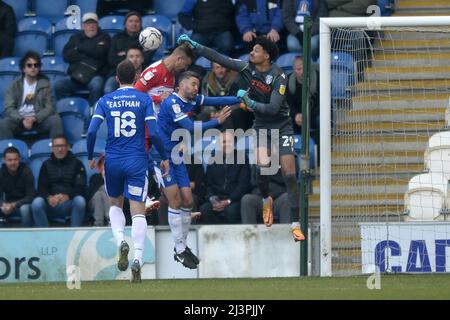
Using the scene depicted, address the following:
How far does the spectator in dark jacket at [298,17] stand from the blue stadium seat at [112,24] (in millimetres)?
2597

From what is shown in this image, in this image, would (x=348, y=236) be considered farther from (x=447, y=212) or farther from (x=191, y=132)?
(x=191, y=132)

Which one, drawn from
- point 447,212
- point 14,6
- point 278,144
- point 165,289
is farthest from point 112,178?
point 14,6

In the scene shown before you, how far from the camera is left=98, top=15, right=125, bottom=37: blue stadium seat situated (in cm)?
1994

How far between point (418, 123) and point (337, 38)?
133cm

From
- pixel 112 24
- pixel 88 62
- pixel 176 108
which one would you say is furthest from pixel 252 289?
pixel 112 24

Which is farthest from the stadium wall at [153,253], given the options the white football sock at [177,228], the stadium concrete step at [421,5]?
the stadium concrete step at [421,5]

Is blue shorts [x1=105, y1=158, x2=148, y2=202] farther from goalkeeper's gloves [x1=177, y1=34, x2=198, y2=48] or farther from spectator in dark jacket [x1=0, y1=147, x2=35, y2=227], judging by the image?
spectator in dark jacket [x1=0, y1=147, x2=35, y2=227]

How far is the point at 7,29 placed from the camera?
65.5ft

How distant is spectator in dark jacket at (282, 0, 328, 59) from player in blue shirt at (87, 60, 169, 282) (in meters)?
4.74

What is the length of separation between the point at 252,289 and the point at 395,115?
4192 millimetres

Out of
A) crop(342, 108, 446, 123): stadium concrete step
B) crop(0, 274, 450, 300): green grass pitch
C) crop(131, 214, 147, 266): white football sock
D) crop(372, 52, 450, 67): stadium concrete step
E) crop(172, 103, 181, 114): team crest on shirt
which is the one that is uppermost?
crop(372, 52, 450, 67): stadium concrete step

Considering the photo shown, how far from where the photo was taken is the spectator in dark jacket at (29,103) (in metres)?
18.7

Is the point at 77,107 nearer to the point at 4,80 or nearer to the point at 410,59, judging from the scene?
the point at 4,80

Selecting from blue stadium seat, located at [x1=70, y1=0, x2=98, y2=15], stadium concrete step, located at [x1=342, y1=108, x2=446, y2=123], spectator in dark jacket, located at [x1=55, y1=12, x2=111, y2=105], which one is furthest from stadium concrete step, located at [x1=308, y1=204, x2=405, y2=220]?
blue stadium seat, located at [x1=70, y1=0, x2=98, y2=15]
